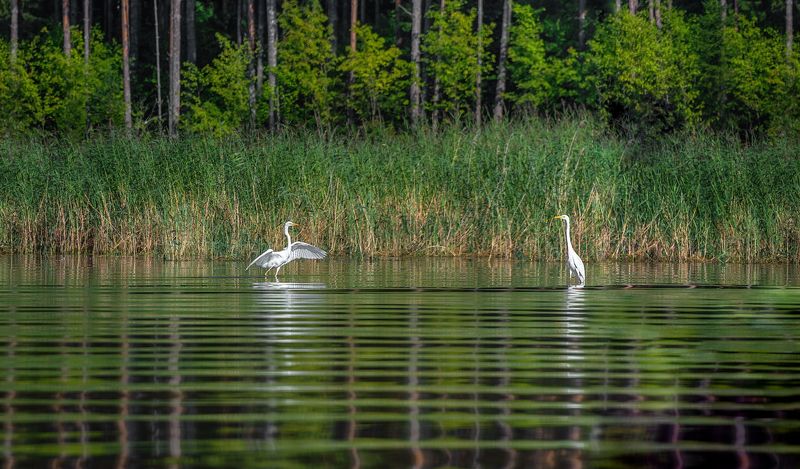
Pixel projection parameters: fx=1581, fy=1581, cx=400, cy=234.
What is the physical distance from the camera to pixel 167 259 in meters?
20.5

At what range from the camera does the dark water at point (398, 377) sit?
5.45m

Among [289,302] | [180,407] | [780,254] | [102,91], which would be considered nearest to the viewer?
[180,407]

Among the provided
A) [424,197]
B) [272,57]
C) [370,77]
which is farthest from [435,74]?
[424,197]

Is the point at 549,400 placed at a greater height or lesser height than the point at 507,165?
lesser

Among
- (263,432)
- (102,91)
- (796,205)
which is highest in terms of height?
(102,91)

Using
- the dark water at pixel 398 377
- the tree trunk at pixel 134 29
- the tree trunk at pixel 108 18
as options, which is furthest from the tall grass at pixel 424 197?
the tree trunk at pixel 108 18

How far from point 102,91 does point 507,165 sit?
33.5 metres

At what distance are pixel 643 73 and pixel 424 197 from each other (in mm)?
22490

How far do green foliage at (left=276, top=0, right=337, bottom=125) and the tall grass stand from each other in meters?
25.6

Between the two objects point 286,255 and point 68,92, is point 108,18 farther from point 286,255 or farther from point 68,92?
point 286,255

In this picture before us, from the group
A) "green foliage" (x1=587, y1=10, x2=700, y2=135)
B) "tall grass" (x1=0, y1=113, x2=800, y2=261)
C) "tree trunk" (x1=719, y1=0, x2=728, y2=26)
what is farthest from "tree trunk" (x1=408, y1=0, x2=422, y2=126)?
"tall grass" (x1=0, y1=113, x2=800, y2=261)

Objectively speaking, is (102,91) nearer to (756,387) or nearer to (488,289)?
(488,289)

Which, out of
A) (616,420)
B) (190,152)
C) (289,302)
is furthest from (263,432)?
(190,152)

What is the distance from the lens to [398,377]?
24.6 feet
